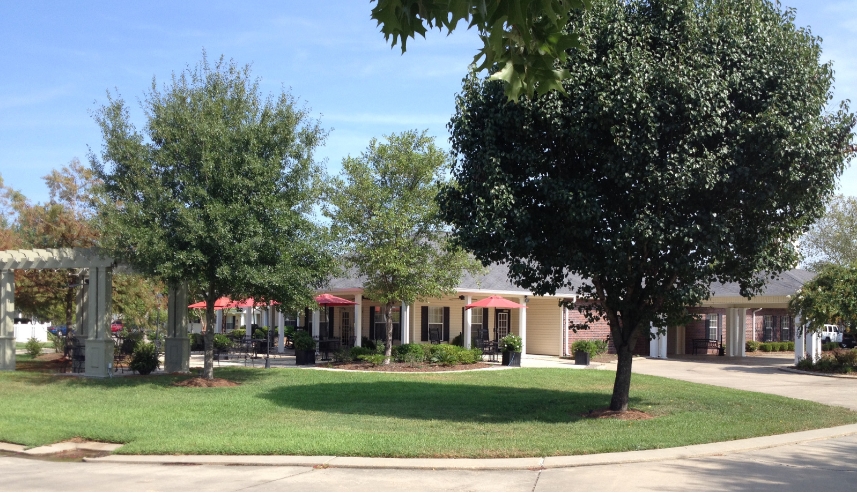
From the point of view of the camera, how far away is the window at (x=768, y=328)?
42.8m

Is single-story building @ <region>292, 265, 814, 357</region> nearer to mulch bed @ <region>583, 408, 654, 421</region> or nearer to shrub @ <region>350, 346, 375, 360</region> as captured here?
shrub @ <region>350, 346, 375, 360</region>

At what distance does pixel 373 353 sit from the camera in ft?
88.5

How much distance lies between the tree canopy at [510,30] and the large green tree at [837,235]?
158ft

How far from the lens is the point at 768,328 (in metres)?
43.0

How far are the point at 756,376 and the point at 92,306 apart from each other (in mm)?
20837

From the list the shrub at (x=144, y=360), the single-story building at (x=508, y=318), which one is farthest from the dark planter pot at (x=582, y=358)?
the shrub at (x=144, y=360)

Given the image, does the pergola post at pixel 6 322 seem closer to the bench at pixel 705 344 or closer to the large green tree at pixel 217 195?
the large green tree at pixel 217 195

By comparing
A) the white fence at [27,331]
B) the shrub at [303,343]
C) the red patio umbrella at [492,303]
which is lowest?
the white fence at [27,331]

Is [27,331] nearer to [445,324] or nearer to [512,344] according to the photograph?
[445,324]

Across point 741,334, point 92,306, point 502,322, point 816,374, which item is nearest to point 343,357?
point 92,306

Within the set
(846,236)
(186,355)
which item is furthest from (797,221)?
(846,236)

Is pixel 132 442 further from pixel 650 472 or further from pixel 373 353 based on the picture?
pixel 373 353

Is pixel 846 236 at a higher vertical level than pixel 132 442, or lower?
higher

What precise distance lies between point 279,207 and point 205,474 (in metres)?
10.5
